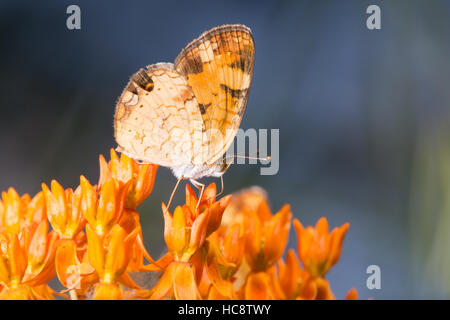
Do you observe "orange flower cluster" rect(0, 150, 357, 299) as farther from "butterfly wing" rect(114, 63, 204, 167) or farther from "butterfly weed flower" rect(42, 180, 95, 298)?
"butterfly wing" rect(114, 63, 204, 167)

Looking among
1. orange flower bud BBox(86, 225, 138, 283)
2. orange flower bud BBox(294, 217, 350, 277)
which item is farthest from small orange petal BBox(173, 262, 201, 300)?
orange flower bud BBox(294, 217, 350, 277)

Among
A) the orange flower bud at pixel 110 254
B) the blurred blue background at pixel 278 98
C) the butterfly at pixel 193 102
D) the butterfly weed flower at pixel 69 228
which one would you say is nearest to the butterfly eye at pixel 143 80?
the butterfly at pixel 193 102

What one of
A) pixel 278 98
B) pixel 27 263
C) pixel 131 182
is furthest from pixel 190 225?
pixel 278 98

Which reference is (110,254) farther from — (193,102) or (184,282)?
(193,102)

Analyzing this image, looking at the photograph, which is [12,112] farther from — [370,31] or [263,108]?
[370,31]

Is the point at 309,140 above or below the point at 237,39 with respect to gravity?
below

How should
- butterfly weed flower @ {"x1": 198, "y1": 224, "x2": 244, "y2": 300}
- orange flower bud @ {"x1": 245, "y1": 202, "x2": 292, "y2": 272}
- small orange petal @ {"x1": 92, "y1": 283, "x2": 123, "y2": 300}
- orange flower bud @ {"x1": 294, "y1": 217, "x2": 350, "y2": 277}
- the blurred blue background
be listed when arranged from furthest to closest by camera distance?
the blurred blue background < orange flower bud @ {"x1": 294, "y1": 217, "x2": 350, "y2": 277} < orange flower bud @ {"x1": 245, "y1": 202, "x2": 292, "y2": 272} < butterfly weed flower @ {"x1": 198, "y1": 224, "x2": 244, "y2": 300} < small orange petal @ {"x1": 92, "y1": 283, "x2": 123, "y2": 300}
